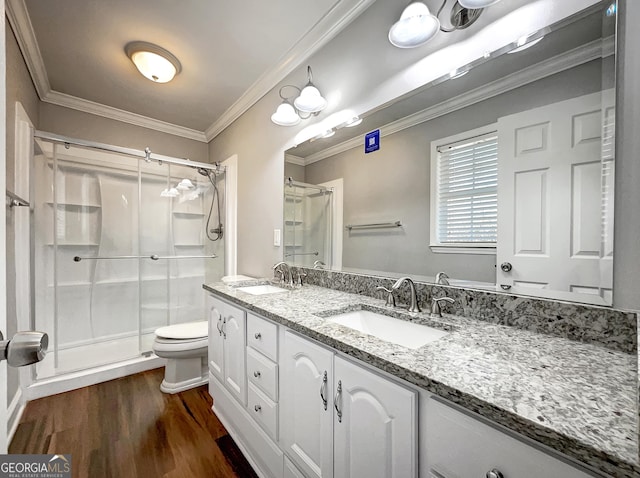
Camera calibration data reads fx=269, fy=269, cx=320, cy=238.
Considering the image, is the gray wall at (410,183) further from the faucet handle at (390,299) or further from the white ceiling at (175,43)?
the white ceiling at (175,43)

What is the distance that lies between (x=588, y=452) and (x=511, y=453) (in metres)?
0.14

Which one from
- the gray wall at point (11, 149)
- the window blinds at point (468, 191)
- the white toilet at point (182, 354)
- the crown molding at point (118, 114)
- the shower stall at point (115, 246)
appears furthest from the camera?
the crown molding at point (118, 114)

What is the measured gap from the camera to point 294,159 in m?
1.95

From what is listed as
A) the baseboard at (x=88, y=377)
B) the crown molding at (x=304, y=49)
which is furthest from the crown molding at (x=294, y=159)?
the baseboard at (x=88, y=377)

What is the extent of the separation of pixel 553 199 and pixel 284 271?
154 cm

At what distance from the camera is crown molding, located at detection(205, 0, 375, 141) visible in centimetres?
147

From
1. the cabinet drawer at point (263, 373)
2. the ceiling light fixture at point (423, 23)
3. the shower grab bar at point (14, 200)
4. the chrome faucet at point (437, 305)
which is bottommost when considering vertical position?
the cabinet drawer at point (263, 373)

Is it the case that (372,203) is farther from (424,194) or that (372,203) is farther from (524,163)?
(524,163)

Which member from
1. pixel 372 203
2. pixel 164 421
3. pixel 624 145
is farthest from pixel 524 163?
pixel 164 421

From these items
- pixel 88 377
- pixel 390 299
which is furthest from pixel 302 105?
pixel 88 377

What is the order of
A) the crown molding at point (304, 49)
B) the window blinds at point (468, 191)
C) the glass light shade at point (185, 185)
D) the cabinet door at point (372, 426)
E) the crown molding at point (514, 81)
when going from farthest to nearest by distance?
the glass light shade at point (185, 185) → the crown molding at point (304, 49) → the window blinds at point (468, 191) → the crown molding at point (514, 81) → the cabinet door at point (372, 426)

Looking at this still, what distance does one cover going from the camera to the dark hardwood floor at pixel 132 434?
1357mm

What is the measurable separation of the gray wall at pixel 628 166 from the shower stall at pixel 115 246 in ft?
9.48

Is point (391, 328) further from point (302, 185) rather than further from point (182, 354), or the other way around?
point (182, 354)
